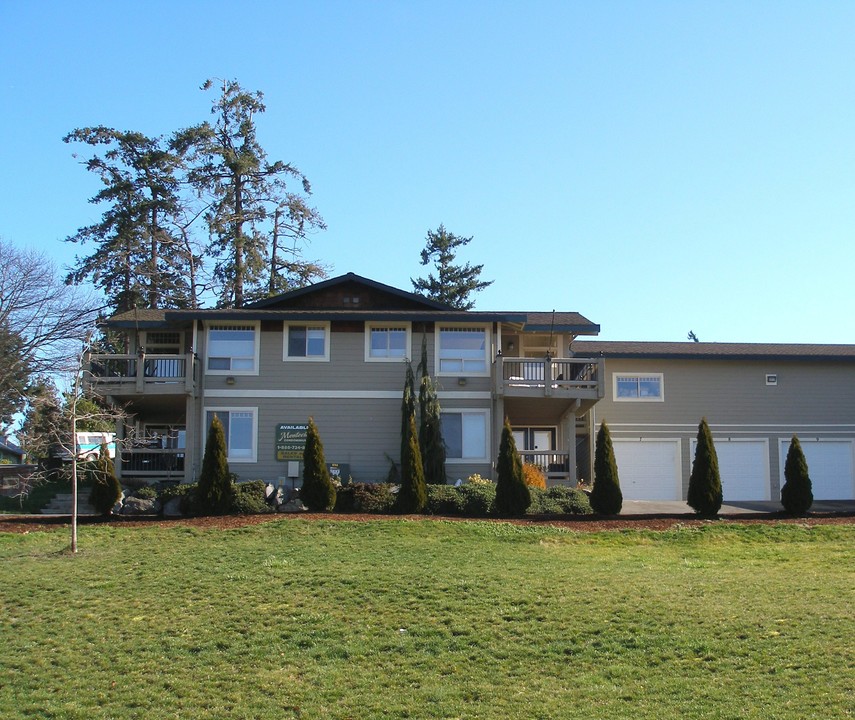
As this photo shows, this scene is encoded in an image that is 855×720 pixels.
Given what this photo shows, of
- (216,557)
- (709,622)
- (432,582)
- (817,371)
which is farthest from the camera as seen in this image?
(817,371)

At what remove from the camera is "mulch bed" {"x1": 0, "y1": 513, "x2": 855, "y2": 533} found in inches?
846

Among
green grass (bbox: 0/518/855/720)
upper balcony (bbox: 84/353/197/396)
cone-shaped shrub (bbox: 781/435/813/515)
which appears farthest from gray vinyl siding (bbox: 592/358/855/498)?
upper balcony (bbox: 84/353/197/396)

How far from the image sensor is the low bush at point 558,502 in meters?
23.5

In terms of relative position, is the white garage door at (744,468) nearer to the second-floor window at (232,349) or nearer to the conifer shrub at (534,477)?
the conifer shrub at (534,477)

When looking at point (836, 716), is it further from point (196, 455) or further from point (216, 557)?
point (196, 455)

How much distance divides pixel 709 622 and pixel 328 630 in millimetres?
4746

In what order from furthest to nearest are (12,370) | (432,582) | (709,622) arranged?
(12,370) < (432,582) < (709,622)

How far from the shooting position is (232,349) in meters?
27.2

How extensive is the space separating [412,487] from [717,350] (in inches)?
503

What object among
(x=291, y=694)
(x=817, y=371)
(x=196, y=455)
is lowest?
(x=291, y=694)

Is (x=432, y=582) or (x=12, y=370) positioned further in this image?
(x=12, y=370)

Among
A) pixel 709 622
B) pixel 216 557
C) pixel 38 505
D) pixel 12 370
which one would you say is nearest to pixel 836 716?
pixel 709 622

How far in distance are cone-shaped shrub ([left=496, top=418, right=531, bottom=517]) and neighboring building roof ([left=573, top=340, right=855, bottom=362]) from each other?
305 inches

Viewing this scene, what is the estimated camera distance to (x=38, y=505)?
2650 cm
